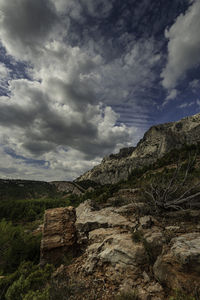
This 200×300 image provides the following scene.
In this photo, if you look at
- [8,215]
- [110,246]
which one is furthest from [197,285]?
[8,215]

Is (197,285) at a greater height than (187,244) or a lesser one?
lesser

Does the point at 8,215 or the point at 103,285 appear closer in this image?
the point at 103,285

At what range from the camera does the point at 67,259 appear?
5637mm

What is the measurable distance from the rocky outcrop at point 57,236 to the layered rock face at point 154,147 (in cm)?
6431

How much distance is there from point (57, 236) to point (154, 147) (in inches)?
4312

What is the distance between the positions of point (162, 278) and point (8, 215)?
1746 inches

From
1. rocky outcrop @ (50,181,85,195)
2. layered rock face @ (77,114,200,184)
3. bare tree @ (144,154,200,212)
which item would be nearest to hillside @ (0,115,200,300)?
bare tree @ (144,154,200,212)

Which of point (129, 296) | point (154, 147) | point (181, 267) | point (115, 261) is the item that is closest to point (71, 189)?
point (154, 147)

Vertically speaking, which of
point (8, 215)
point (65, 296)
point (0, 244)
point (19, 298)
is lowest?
point (8, 215)

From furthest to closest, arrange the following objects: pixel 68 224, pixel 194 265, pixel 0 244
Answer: pixel 0 244
pixel 68 224
pixel 194 265

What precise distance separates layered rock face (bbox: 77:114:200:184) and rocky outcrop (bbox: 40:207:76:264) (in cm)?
6431

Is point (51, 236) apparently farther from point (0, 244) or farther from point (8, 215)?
point (8, 215)

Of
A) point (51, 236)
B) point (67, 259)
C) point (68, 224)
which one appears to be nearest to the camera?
point (67, 259)

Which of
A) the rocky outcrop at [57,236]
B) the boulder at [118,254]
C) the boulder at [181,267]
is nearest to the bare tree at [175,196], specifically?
the boulder at [181,267]
